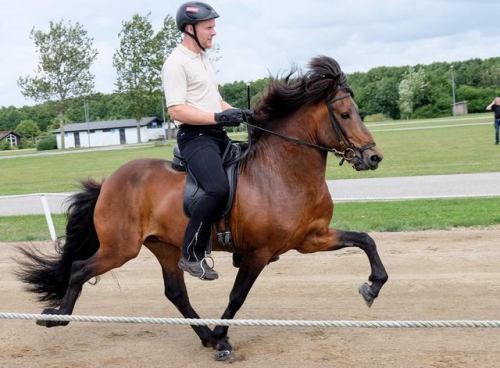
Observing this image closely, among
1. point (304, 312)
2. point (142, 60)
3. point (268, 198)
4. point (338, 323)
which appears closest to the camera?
point (338, 323)

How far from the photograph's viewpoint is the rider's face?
5496mm

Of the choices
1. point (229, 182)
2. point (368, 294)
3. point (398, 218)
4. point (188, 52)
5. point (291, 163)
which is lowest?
point (398, 218)

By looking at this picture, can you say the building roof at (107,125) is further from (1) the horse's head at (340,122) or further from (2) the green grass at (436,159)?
(1) the horse's head at (340,122)

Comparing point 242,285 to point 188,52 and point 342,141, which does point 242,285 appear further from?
point 188,52

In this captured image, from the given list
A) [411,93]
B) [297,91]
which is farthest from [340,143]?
[411,93]

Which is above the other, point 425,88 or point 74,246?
point 425,88

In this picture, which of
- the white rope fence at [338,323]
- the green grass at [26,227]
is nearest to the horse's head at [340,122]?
the white rope fence at [338,323]

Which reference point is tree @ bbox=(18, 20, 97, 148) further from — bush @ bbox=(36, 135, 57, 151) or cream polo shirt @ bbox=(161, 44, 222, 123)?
cream polo shirt @ bbox=(161, 44, 222, 123)

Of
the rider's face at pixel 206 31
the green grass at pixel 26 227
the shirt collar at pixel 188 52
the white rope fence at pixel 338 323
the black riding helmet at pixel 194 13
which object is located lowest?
the green grass at pixel 26 227

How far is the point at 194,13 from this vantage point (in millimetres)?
5434

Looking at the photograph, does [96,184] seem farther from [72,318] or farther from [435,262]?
[435,262]

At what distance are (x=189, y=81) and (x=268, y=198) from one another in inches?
46.8

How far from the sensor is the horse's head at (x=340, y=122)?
5305mm

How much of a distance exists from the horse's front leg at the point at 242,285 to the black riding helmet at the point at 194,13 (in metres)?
1.92
